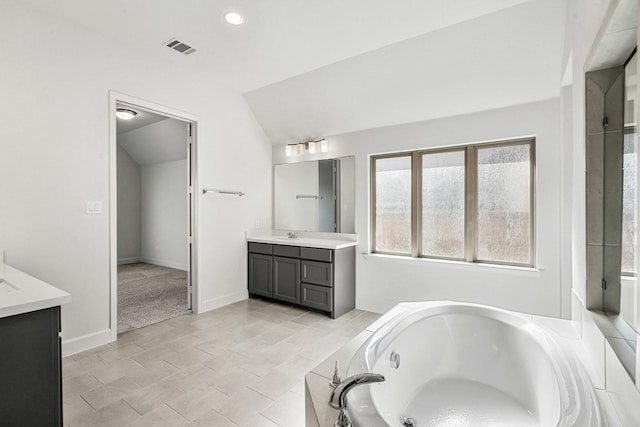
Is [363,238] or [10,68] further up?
[10,68]

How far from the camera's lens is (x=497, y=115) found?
301 centimetres

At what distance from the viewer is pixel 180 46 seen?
295cm

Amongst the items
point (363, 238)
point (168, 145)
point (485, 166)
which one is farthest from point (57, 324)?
point (168, 145)

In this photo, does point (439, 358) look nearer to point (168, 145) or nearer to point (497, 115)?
point (497, 115)

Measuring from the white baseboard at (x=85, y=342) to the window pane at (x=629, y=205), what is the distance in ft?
11.8

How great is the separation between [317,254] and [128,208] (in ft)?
16.5

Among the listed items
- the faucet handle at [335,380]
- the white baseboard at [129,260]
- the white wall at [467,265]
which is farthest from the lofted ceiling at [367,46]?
the white baseboard at [129,260]

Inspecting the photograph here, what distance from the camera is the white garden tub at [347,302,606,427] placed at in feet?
5.00

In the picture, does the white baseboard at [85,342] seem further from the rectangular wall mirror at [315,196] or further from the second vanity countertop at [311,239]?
the rectangular wall mirror at [315,196]

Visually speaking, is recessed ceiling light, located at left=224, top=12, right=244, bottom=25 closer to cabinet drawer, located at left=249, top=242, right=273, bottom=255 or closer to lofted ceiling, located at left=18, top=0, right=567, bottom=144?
lofted ceiling, located at left=18, top=0, right=567, bottom=144

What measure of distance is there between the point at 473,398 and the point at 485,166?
2.17m

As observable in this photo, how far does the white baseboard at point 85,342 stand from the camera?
8.46 feet

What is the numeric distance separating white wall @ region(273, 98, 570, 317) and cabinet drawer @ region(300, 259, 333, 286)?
0.49m

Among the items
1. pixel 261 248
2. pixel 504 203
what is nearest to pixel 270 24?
pixel 261 248
